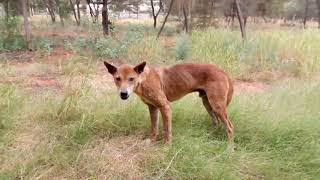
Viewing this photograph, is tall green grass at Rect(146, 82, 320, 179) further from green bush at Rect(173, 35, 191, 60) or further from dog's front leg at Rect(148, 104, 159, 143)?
green bush at Rect(173, 35, 191, 60)

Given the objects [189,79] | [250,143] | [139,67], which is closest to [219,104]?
[189,79]

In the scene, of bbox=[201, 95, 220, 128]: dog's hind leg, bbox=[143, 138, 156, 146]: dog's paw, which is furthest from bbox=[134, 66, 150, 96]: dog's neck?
bbox=[201, 95, 220, 128]: dog's hind leg

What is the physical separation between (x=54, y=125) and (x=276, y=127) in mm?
2611

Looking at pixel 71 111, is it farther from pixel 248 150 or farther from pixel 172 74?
pixel 248 150

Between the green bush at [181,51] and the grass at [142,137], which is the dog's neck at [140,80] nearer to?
the grass at [142,137]

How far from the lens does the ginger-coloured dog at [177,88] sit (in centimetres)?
441

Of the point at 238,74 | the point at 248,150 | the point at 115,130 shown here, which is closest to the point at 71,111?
the point at 115,130

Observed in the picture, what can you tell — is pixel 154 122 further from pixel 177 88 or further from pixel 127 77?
pixel 127 77

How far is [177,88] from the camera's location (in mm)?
4691

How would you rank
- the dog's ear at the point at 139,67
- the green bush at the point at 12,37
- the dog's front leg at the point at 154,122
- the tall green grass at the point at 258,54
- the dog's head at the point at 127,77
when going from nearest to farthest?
the dog's head at the point at 127,77
the dog's ear at the point at 139,67
the dog's front leg at the point at 154,122
the tall green grass at the point at 258,54
the green bush at the point at 12,37

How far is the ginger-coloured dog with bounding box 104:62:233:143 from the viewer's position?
441 cm

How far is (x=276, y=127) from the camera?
15.8 ft

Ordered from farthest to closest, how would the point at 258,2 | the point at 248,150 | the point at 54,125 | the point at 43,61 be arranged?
1. the point at 258,2
2. the point at 43,61
3. the point at 54,125
4. the point at 248,150

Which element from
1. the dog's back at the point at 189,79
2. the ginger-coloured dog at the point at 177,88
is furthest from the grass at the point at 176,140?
the dog's back at the point at 189,79
